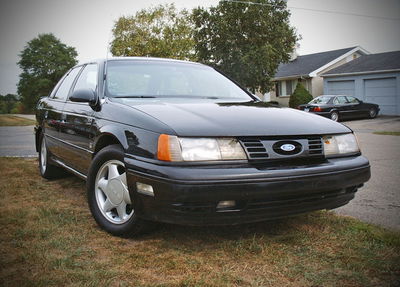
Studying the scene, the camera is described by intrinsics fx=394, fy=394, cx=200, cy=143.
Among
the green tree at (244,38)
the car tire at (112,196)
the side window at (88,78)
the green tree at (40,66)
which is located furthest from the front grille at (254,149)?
the green tree at (40,66)

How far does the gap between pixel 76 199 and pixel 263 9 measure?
25.4m

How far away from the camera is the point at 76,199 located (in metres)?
4.21

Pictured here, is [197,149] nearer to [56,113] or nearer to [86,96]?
[86,96]

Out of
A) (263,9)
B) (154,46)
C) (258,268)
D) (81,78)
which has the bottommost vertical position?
(258,268)

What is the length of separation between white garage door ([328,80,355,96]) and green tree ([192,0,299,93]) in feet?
13.4

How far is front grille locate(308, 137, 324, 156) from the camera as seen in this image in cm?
280

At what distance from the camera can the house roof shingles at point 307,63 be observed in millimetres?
30114

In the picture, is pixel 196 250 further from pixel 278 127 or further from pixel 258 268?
pixel 278 127

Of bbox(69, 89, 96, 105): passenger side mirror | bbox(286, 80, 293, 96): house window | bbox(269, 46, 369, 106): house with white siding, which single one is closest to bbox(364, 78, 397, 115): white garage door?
bbox(269, 46, 369, 106): house with white siding

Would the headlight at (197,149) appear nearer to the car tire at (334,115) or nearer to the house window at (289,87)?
the car tire at (334,115)

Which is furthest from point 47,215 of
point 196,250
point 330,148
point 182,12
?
point 182,12

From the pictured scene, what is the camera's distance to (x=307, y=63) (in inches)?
1277

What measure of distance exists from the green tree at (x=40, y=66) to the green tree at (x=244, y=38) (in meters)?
44.4

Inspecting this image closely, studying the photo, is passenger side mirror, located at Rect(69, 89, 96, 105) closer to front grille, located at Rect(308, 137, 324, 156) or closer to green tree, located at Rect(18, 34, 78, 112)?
front grille, located at Rect(308, 137, 324, 156)
